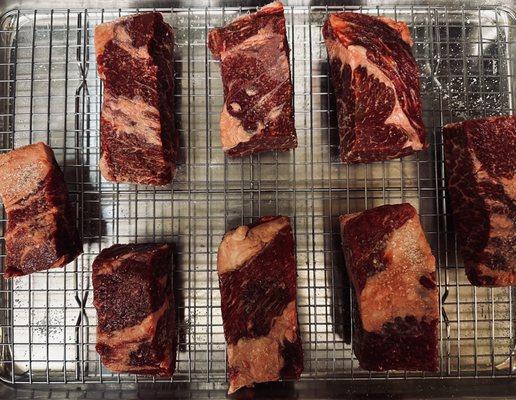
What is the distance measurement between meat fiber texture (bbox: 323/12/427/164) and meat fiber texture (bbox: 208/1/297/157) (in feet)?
1.13

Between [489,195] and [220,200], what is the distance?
5.37 feet

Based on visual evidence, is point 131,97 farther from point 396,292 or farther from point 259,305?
point 396,292

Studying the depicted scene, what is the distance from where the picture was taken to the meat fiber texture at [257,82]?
297cm

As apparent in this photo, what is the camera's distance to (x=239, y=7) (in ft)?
11.1

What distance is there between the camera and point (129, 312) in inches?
115

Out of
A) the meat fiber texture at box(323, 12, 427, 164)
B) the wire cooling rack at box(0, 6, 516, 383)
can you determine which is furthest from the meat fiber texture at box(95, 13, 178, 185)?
the meat fiber texture at box(323, 12, 427, 164)

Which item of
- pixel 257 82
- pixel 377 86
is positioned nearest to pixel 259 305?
pixel 257 82

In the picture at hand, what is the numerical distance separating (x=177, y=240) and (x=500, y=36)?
257 centimetres

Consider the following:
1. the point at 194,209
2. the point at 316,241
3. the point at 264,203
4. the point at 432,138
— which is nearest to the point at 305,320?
the point at 316,241

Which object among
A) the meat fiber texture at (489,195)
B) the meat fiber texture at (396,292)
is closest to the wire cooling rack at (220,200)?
the meat fiber texture at (489,195)

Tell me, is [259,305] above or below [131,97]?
below

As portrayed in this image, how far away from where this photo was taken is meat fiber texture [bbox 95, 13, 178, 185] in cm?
300

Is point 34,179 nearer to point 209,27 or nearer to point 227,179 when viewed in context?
point 227,179

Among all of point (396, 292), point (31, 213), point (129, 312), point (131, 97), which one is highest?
point (131, 97)
